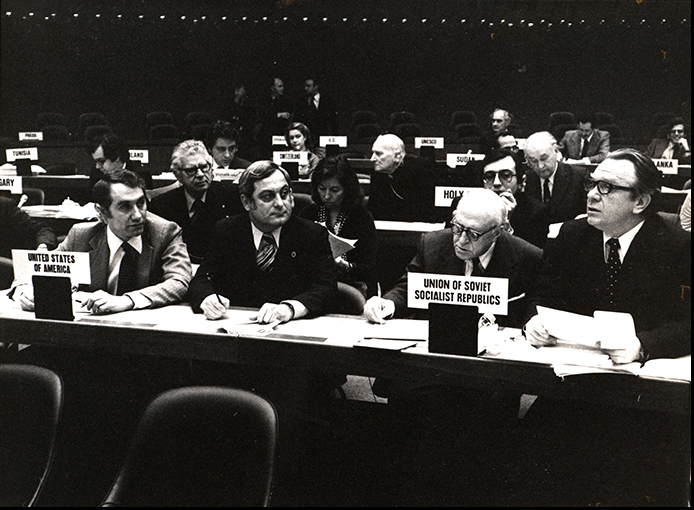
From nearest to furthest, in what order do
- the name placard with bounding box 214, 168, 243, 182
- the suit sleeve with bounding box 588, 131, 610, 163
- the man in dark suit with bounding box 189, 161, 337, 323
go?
the man in dark suit with bounding box 189, 161, 337, 323 < the name placard with bounding box 214, 168, 243, 182 < the suit sleeve with bounding box 588, 131, 610, 163

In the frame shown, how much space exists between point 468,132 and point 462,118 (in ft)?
0.71

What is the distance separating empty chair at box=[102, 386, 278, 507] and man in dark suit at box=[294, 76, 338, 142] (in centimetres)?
681

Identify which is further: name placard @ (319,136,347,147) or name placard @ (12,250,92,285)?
name placard @ (319,136,347,147)

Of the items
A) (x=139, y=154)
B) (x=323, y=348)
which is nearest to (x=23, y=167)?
(x=139, y=154)

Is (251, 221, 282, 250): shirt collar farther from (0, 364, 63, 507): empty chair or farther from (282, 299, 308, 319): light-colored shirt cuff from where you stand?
(0, 364, 63, 507): empty chair

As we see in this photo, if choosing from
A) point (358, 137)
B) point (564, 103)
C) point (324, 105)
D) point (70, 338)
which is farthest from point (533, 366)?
point (358, 137)

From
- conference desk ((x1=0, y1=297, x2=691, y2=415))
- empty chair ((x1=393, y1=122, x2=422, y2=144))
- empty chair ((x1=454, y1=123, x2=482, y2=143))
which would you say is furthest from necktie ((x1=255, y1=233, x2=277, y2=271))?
empty chair ((x1=393, y1=122, x2=422, y2=144))

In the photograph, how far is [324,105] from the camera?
9023 mm

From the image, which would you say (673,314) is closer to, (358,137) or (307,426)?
(307,426)

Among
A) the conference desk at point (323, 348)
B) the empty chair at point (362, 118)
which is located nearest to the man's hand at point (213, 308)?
the conference desk at point (323, 348)

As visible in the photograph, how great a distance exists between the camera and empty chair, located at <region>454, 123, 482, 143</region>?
9.34 metres

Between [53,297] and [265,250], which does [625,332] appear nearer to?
[265,250]

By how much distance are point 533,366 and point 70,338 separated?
1.79 m

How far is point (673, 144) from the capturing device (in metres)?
3.23
